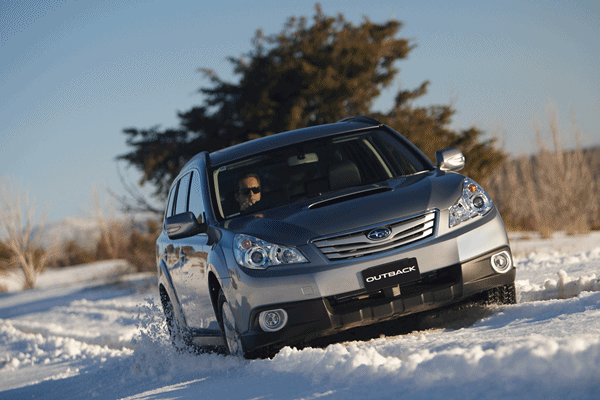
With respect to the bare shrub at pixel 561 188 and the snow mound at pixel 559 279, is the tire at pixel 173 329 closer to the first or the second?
the snow mound at pixel 559 279

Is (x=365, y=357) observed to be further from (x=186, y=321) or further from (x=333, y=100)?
(x=333, y=100)

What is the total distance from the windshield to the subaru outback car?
2cm

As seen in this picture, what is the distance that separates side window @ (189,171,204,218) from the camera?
18.9 feet

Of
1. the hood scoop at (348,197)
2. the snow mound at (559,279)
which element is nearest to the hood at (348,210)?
the hood scoop at (348,197)

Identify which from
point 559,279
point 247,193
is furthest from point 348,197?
point 559,279

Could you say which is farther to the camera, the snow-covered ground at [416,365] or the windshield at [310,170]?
the windshield at [310,170]

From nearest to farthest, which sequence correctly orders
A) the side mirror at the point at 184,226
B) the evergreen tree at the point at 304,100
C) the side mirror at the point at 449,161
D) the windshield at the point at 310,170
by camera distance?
the side mirror at the point at 184,226
the windshield at the point at 310,170
the side mirror at the point at 449,161
the evergreen tree at the point at 304,100

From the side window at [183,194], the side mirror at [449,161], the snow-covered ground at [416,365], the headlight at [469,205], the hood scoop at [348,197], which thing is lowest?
the snow-covered ground at [416,365]

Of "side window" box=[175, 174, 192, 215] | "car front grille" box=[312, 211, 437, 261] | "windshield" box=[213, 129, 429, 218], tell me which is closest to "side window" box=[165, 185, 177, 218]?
"side window" box=[175, 174, 192, 215]

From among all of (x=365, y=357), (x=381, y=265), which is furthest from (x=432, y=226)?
(x=365, y=357)

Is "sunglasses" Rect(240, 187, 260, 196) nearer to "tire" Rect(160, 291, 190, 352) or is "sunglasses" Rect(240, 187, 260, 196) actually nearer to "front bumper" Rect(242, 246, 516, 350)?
"front bumper" Rect(242, 246, 516, 350)

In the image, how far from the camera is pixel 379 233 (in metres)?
4.44

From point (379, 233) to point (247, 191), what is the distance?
1.55 metres

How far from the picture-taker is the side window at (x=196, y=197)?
577 cm
